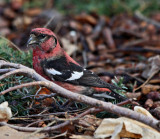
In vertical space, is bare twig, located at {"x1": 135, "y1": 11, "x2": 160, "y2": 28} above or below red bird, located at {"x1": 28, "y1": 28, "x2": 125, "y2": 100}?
above

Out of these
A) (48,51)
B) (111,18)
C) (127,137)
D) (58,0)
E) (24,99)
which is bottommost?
(127,137)

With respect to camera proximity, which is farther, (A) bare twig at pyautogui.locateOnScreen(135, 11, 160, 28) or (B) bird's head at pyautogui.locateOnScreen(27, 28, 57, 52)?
(A) bare twig at pyautogui.locateOnScreen(135, 11, 160, 28)

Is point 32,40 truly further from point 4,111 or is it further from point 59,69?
point 4,111

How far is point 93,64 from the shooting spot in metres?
4.44

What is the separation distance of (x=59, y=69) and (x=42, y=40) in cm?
35

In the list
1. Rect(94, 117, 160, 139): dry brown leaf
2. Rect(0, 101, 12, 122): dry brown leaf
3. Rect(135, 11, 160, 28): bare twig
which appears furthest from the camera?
Rect(135, 11, 160, 28): bare twig

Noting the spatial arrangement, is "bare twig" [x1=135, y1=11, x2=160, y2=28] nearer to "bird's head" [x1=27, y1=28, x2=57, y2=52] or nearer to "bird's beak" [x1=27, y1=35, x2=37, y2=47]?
"bird's head" [x1=27, y1=28, x2=57, y2=52]

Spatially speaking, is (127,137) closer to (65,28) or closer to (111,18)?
(65,28)

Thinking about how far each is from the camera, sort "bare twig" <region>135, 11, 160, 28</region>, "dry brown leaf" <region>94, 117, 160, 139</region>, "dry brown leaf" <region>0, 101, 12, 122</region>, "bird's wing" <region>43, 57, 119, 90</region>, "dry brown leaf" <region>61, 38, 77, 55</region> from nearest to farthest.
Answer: "dry brown leaf" <region>94, 117, 160, 139</region> < "dry brown leaf" <region>0, 101, 12, 122</region> < "bird's wing" <region>43, 57, 119, 90</region> < "dry brown leaf" <region>61, 38, 77, 55</region> < "bare twig" <region>135, 11, 160, 28</region>

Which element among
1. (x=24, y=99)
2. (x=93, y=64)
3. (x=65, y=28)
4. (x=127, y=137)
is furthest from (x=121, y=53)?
(x=127, y=137)

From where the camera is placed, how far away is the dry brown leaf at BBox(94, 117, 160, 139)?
204 cm

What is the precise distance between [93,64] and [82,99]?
2.36 m

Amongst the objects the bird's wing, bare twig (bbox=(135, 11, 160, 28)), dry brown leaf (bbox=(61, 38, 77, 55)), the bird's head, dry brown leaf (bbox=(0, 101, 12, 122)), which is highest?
bare twig (bbox=(135, 11, 160, 28))

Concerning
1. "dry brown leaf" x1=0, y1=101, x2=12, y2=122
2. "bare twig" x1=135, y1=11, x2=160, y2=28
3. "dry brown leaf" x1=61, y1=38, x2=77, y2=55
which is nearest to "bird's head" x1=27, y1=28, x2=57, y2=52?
"dry brown leaf" x1=0, y1=101, x2=12, y2=122
